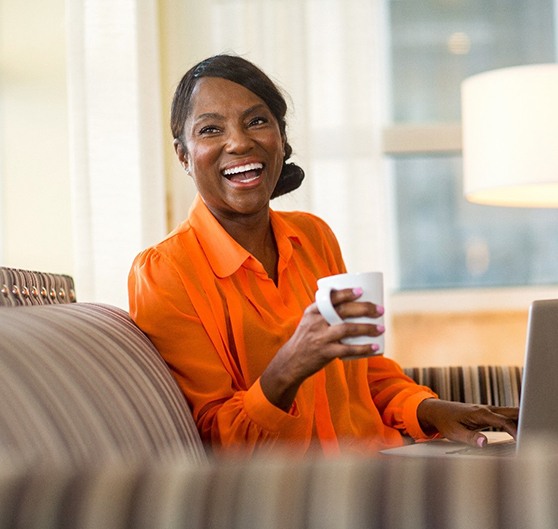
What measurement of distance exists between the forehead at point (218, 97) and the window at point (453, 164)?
2025 mm

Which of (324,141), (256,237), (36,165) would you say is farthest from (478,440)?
(36,165)

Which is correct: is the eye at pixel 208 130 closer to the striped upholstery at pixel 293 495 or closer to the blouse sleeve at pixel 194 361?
the blouse sleeve at pixel 194 361

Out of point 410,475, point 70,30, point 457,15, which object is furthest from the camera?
point 457,15

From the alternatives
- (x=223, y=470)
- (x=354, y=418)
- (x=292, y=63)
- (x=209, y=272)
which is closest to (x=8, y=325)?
(x=223, y=470)

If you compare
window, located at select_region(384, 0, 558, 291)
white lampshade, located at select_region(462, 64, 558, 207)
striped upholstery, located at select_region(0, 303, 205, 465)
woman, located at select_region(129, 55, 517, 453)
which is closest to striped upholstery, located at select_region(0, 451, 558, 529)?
striped upholstery, located at select_region(0, 303, 205, 465)

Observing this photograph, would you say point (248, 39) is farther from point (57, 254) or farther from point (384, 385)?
point (384, 385)

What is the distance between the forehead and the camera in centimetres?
166

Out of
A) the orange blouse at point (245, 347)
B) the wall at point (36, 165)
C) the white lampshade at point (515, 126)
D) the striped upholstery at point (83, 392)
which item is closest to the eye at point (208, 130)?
the orange blouse at point (245, 347)

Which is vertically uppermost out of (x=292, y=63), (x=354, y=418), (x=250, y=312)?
(x=292, y=63)

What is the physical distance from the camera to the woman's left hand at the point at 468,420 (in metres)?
1.47

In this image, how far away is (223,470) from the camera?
0.60 meters

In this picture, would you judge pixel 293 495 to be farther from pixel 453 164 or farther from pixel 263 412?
pixel 453 164

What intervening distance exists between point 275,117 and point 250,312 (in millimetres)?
363

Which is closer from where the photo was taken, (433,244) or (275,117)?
(275,117)
